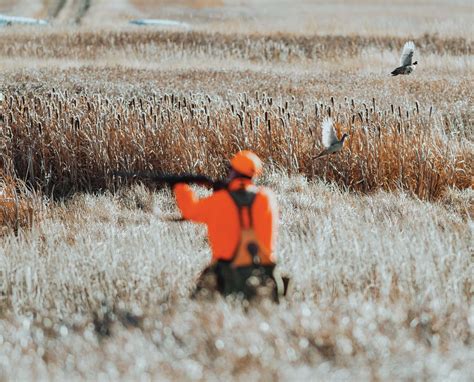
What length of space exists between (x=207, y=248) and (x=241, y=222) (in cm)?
134

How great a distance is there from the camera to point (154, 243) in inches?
167

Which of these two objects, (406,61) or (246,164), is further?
(406,61)

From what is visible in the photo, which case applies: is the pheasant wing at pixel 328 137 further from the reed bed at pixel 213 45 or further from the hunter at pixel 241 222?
the reed bed at pixel 213 45

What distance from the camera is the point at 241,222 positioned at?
10.3ft

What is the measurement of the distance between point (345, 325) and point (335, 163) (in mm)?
3509

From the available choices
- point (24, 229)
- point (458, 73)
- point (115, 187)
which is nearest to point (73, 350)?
point (24, 229)

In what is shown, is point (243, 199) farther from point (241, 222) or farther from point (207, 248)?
point (207, 248)

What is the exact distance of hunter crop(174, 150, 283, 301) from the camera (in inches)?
123

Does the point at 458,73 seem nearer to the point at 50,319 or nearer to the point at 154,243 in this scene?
the point at 154,243

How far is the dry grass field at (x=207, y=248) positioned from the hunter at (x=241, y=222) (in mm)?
188

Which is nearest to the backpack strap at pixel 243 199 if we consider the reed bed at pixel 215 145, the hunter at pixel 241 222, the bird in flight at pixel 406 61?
the hunter at pixel 241 222

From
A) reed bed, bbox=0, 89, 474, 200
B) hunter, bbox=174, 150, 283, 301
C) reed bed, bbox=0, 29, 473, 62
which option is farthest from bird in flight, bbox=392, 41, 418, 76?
reed bed, bbox=0, 29, 473, 62

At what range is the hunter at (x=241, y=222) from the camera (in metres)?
3.13

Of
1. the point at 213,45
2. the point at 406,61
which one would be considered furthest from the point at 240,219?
the point at 213,45
